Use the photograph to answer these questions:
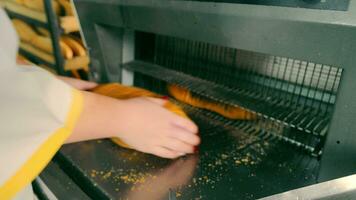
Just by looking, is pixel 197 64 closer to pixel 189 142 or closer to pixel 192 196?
pixel 189 142

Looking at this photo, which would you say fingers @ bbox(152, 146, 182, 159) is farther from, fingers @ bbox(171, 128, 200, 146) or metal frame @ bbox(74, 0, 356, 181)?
metal frame @ bbox(74, 0, 356, 181)

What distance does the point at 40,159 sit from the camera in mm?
408

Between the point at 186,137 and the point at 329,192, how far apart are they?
329mm

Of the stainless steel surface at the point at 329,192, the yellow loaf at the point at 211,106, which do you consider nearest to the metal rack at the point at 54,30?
the yellow loaf at the point at 211,106

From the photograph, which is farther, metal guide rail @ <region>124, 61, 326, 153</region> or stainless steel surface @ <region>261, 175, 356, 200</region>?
metal guide rail @ <region>124, 61, 326, 153</region>

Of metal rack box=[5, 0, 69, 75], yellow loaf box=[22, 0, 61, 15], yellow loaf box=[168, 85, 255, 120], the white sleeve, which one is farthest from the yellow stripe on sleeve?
yellow loaf box=[22, 0, 61, 15]

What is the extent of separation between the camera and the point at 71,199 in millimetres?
523

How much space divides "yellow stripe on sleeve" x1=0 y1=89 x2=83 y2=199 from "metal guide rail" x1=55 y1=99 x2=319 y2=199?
16 centimetres

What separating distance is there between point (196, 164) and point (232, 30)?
1.00 feet

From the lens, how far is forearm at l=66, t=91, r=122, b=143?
52 cm

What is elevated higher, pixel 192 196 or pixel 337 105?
pixel 337 105

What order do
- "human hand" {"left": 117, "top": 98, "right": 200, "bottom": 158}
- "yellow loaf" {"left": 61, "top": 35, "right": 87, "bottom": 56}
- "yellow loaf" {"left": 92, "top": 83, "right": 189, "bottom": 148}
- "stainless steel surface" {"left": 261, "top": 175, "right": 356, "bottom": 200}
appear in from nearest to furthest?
"stainless steel surface" {"left": 261, "top": 175, "right": 356, "bottom": 200} → "human hand" {"left": 117, "top": 98, "right": 200, "bottom": 158} → "yellow loaf" {"left": 92, "top": 83, "right": 189, "bottom": 148} → "yellow loaf" {"left": 61, "top": 35, "right": 87, "bottom": 56}

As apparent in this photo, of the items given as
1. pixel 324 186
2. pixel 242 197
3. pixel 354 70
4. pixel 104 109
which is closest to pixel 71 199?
pixel 104 109

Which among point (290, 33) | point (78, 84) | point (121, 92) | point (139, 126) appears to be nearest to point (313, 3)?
point (290, 33)
